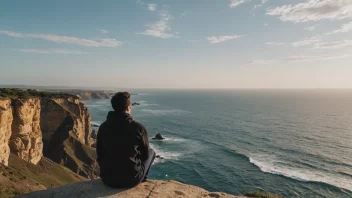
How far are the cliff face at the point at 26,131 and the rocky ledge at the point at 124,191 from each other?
38.7 m

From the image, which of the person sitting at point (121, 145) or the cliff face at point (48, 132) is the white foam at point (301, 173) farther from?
the person sitting at point (121, 145)

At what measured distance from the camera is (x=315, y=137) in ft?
273

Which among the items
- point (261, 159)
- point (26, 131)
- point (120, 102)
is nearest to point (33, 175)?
point (26, 131)

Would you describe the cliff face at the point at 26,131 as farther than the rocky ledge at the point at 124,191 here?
Yes

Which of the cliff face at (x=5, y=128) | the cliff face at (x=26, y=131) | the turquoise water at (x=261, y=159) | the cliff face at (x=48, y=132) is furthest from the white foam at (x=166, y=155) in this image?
the cliff face at (x=5, y=128)

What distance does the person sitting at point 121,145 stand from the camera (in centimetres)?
678

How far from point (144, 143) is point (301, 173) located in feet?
183

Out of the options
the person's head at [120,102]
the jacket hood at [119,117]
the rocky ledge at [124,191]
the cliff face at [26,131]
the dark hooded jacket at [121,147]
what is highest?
the person's head at [120,102]

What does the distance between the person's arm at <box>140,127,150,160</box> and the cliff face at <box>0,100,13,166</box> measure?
116ft

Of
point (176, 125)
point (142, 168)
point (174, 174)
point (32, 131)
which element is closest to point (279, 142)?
point (174, 174)

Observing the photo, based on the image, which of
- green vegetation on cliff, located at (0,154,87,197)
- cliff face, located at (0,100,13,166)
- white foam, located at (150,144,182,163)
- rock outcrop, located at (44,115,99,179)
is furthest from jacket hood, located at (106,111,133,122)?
white foam, located at (150,144,182,163)

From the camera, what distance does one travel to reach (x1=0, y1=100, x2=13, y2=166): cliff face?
113ft

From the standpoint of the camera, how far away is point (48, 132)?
193 feet

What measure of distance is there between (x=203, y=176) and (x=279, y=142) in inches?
1409
